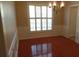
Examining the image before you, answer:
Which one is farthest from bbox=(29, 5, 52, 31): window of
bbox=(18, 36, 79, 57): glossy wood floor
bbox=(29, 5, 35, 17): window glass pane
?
bbox=(18, 36, 79, 57): glossy wood floor

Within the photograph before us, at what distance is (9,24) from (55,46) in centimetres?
51

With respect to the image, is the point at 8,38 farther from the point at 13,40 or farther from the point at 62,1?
the point at 62,1

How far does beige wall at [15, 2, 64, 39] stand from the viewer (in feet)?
3.79

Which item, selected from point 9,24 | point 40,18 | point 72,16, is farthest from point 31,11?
point 72,16

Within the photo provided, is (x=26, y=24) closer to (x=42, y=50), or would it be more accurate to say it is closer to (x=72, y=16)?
(x=42, y=50)

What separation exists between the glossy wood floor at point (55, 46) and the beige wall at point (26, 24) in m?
0.05

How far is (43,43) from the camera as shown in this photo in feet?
3.97

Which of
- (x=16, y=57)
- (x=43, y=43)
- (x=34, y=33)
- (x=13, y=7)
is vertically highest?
(x=13, y=7)

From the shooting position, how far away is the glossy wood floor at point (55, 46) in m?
1.19

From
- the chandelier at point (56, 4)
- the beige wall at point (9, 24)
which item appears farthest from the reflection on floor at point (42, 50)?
the chandelier at point (56, 4)

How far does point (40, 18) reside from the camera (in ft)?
3.85

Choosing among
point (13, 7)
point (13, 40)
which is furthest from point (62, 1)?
point (13, 40)

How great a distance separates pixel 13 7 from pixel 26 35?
0.30 m

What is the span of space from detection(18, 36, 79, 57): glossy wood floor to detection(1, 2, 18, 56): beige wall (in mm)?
97
